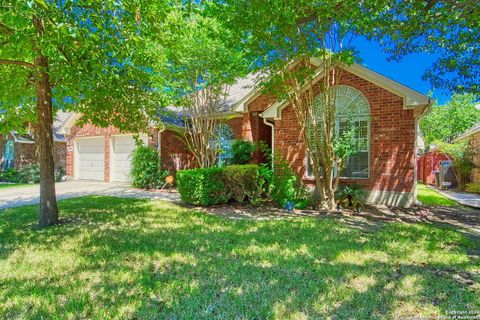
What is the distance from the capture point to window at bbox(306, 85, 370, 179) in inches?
378

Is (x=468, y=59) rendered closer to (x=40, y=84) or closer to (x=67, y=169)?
(x=40, y=84)

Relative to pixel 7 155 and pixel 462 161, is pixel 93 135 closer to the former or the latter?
pixel 7 155

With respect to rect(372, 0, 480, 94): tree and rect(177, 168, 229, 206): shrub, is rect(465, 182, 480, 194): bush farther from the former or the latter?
rect(177, 168, 229, 206): shrub

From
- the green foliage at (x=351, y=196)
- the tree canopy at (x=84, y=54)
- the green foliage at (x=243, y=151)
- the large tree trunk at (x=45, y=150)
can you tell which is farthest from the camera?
the green foliage at (x=243, y=151)

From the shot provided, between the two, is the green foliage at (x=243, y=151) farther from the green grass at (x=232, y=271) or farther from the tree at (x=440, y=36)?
the tree at (x=440, y=36)

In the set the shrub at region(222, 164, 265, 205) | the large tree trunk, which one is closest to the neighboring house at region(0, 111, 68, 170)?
the large tree trunk

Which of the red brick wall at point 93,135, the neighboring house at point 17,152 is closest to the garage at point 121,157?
the red brick wall at point 93,135

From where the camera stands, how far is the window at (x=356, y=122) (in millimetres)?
9602

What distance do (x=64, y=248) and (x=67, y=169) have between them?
1634cm

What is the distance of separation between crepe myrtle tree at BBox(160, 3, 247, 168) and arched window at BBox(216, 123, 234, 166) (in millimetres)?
215

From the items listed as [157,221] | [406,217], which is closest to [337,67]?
[406,217]

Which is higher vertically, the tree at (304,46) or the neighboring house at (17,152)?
the tree at (304,46)

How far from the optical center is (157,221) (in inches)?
269

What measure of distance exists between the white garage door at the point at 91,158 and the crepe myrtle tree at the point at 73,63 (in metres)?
10.3
